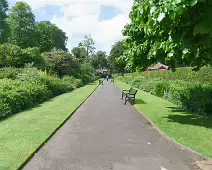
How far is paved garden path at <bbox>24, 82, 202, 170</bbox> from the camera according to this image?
5.19 metres

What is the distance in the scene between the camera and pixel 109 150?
6195 millimetres

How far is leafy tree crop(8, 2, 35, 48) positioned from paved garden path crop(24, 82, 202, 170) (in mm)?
50761

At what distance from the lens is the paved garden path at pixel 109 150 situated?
5.19 metres

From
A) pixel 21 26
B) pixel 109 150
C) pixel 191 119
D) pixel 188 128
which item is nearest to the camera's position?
pixel 109 150

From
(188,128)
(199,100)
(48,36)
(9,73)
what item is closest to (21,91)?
(9,73)

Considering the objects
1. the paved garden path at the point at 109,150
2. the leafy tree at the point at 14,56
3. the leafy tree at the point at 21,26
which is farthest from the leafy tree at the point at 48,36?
the paved garden path at the point at 109,150

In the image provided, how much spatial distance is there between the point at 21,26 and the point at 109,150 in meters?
55.9

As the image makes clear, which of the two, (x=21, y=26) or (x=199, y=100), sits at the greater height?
(x=21, y=26)

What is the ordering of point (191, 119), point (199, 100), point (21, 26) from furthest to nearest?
point (21, 26)
point (199, 100)
point (191, 119)

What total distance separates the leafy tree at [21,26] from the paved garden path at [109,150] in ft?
167

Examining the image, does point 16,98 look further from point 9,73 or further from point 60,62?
point 60,62

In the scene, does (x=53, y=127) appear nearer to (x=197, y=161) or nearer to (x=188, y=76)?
(x=197, y=161)

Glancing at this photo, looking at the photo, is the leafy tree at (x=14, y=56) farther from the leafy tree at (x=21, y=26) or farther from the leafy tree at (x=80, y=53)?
the leafy tree at (x=80, y=53)

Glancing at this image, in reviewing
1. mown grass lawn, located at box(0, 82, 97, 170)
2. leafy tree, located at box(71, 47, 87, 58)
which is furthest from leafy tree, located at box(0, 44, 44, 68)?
leafy tree, located at box(71, 47, 87, 58)
